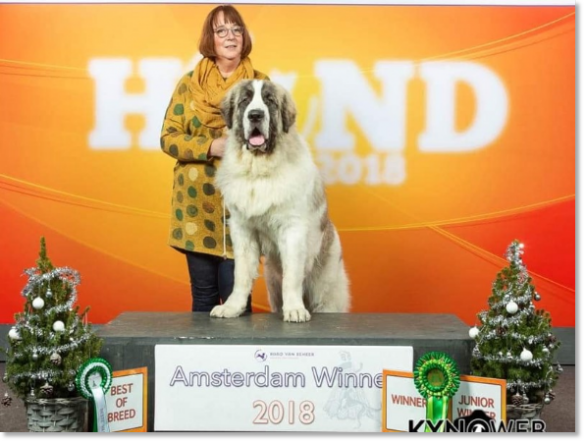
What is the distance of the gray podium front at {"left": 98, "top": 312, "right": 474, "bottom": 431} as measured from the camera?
11.8ft

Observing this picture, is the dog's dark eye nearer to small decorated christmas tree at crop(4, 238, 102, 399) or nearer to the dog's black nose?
the dog's black nose

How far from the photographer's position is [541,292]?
235 inches

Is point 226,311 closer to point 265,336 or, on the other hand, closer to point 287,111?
point 265,336

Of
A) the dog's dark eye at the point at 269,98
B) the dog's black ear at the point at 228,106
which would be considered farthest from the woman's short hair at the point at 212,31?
the dog's dark eye at the point at 269,98

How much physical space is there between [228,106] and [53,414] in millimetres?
1730

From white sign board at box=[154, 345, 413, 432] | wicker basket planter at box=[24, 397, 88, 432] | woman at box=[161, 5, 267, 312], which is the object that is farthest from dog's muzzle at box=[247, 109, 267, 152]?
wicker basket planter at box=[24, 397, 88, 432]

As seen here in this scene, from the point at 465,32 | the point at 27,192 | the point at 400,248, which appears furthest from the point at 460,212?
the point at 27,192

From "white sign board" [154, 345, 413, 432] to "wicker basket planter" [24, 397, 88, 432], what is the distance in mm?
357

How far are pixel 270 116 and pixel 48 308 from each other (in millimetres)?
1429

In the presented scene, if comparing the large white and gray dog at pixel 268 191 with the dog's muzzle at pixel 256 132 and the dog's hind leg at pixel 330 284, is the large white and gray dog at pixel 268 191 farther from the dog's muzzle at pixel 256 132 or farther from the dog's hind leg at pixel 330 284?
the dog's hind leg at pixel 330 284

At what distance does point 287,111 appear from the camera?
4.13 metres

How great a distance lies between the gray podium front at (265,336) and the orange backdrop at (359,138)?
2.02 metres

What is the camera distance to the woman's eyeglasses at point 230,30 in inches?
176

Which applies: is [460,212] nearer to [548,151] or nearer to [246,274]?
[548,151]
